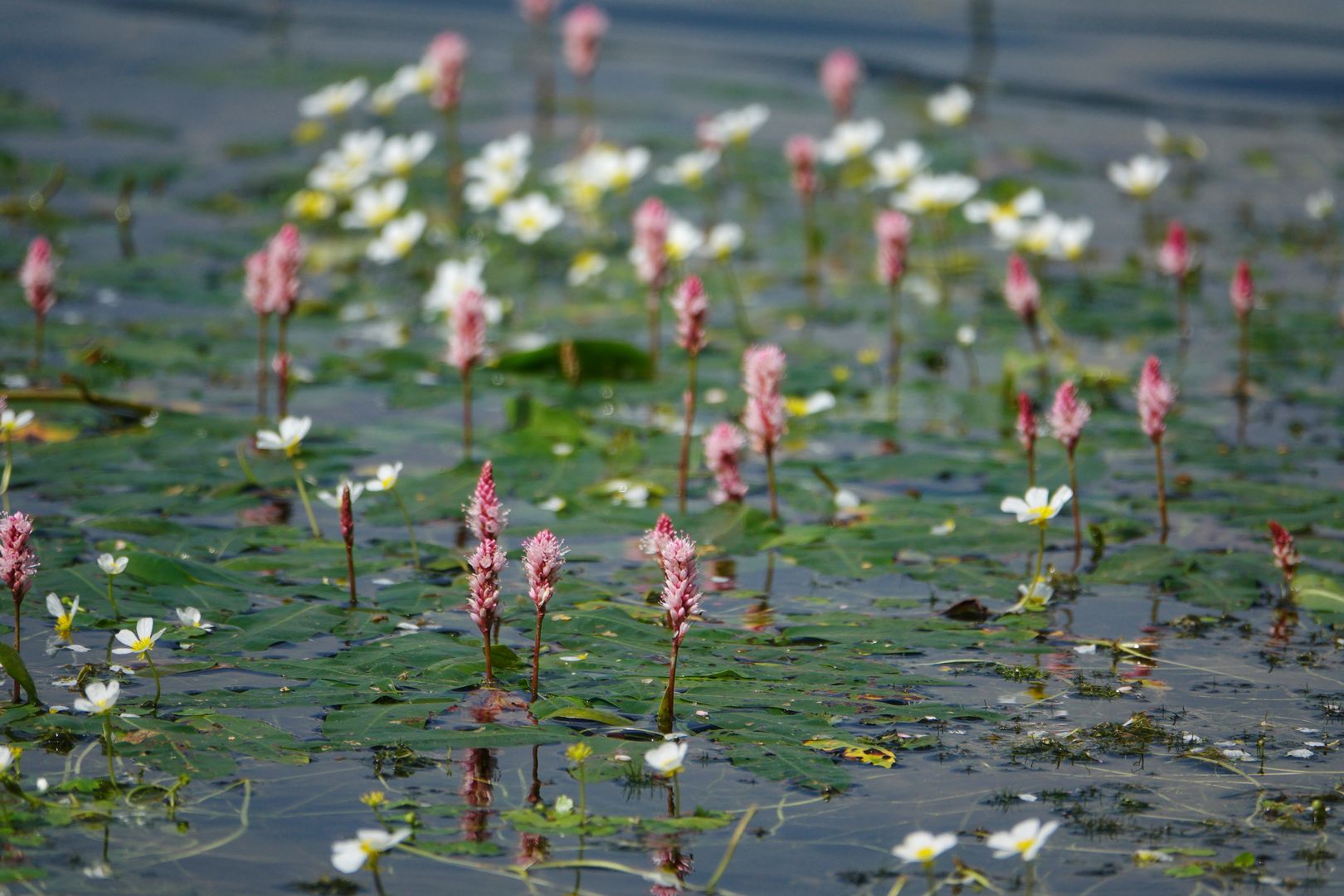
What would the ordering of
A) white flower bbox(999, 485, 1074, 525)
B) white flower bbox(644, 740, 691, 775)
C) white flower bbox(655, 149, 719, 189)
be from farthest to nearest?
white flower bbox(655, 149, 719, 189)
white flower bbox(999, 485, 1074, 525)
white flower bbox(644, 740, 691, 775)

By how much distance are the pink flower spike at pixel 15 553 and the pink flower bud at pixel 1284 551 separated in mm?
2262

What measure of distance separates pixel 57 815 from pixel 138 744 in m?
0.22

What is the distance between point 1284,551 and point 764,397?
3.50 ft

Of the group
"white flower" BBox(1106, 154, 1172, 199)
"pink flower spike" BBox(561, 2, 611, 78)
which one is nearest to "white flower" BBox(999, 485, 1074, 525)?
"white flower" BBox(1106, 154, 1172, 199)

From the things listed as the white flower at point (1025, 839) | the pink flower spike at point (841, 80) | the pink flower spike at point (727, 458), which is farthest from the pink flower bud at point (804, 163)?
the white flower at point (1025, 839)

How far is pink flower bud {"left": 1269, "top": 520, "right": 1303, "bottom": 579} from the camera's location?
10.4 feet

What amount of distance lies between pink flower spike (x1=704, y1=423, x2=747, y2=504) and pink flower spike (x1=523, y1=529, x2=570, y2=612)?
3.43 feet

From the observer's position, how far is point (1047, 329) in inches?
217

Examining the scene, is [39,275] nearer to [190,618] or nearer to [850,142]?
[190,618]

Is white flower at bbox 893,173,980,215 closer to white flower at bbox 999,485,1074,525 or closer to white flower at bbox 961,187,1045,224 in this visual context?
white flower at bbox 961,187,1045,224

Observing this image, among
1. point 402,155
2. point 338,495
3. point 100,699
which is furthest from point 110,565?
point 402,155

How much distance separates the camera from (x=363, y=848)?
2125 millimetres

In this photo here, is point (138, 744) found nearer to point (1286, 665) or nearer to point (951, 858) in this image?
point (951, 858)

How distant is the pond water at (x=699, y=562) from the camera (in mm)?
2328
